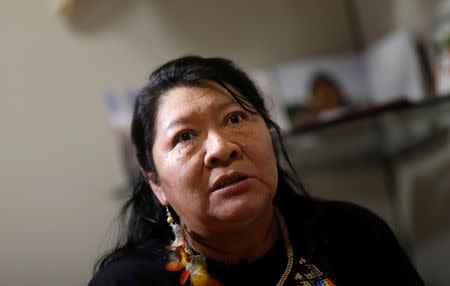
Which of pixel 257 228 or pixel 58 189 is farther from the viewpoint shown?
pixel 58 189

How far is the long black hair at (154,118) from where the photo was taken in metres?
0.93

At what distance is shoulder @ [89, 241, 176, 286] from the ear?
0.41 feet

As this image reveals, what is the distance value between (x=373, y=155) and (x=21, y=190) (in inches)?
65.4

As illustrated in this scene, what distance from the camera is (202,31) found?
5.91 feet

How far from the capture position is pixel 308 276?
2.87 feet

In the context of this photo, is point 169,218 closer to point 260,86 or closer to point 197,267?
point 197,267

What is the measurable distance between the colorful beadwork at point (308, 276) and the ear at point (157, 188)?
1.16ft

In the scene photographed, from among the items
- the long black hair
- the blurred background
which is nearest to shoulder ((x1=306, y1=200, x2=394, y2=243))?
the long black hair

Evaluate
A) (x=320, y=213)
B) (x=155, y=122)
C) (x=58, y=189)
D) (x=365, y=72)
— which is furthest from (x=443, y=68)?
(x=58, y=189)

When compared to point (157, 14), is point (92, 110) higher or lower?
lower

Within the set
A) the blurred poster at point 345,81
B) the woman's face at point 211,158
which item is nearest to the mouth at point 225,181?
the woman's face at point 211,158

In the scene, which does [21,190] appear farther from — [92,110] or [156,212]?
[156,212]

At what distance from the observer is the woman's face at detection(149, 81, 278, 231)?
0.81 metres

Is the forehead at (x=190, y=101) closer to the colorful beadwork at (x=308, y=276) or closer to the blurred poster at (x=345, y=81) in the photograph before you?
the colorful beadwork at (x=308, y=276)
